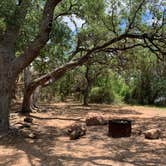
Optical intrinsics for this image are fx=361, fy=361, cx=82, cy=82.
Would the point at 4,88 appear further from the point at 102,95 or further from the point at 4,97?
the point at 102,95

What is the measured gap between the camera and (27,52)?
921cm

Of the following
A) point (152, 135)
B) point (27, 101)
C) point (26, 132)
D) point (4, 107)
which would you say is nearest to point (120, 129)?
point (152, 135)

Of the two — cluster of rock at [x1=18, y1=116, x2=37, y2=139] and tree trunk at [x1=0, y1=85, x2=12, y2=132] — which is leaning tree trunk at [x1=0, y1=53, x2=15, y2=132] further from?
cluster of rock at [x1=18, y1=116, x2=37, y2=139]

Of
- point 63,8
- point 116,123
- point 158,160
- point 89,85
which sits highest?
point 63,8

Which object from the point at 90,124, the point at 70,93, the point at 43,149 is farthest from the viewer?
the point at 70,93

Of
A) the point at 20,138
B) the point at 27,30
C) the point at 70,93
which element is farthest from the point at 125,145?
the point at 70,93

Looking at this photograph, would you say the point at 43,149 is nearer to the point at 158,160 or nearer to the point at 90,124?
the point at 158,160

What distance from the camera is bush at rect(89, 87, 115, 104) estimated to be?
24.1m

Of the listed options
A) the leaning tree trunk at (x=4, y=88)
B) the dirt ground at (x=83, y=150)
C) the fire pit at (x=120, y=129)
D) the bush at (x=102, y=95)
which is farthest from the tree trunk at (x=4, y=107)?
the bush at (x=102, y=95)

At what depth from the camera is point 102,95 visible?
24.2m

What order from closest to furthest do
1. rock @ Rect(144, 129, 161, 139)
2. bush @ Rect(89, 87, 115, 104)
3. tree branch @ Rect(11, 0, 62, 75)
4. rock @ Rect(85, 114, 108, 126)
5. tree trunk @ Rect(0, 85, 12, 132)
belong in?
rock @ Rect(144, 129, 161, 139) < tree branch @ Rect(11, 0, 62, 75) < tree trunk @ Rect(0, 85, 12, 132) < rock @ Rect(85, 114, 108, 126) < bush @ Rect(89, 87, 115, 104)

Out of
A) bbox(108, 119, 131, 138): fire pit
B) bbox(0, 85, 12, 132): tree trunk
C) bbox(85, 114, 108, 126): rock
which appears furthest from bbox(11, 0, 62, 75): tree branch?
bbox(85, 114, 108, 126): rock

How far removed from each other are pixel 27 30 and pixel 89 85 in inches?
427

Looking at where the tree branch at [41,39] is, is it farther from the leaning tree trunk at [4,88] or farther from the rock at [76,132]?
the rock at [76,132]
